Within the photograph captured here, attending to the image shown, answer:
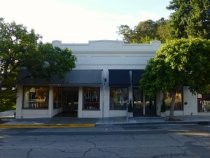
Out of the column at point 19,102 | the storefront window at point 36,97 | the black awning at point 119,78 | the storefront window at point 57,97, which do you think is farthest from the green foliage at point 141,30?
the column at point 19,102

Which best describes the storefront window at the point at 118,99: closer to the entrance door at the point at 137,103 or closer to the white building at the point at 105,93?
the white building at the point at 105,93

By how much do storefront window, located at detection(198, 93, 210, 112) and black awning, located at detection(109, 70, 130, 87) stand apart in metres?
6.14

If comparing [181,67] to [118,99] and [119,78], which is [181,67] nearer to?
[119,78]

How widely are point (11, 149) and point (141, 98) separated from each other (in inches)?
652

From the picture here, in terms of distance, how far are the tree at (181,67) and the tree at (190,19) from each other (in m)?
12.0

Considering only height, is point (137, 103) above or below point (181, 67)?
below

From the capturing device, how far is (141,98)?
94.5 feet

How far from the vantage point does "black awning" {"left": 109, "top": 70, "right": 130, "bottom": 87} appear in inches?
1083

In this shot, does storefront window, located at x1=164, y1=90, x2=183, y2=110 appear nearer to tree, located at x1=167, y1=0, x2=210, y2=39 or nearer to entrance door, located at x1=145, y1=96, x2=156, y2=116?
entrance door, located at x1=145, y1=96, x2=156, y2=116

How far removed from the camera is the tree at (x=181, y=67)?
2391 cm

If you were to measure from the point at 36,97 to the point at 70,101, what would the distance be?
3.94m

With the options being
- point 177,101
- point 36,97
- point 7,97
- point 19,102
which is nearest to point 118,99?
point 177,101

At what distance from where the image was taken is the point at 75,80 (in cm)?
2791

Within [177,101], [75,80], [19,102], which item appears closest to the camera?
[75,80]
